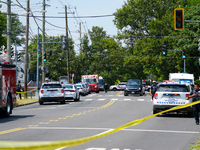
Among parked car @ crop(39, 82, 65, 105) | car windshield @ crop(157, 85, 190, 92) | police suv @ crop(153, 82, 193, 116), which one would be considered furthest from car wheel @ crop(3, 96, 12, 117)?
parked car @ crop(39, 82, 65, 105)

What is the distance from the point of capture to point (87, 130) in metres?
12.6

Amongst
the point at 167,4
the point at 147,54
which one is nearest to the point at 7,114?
the point at 147,54

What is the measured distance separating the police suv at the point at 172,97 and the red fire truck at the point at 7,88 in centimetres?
703

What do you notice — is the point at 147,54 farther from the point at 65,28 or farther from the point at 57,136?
the point at 57,136

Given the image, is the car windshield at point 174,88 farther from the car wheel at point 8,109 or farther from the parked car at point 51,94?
the parked car at point 51,94

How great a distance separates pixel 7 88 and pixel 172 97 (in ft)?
25.9

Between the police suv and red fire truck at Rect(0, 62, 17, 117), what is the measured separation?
703 centimetres

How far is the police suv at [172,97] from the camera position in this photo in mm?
18172

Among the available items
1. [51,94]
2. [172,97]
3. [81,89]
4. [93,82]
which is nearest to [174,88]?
[172,97]

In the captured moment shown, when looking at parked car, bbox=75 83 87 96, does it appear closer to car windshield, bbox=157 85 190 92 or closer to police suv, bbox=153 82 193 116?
car windshield, bbox=157 85 190 92

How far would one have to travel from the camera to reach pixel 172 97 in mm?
18266

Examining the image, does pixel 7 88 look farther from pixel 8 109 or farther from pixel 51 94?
pixel 51 94

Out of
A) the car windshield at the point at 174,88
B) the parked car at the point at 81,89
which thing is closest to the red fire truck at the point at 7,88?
the car windshield at the point at 174,88

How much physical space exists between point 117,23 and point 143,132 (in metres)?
58.7
